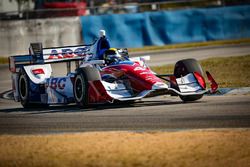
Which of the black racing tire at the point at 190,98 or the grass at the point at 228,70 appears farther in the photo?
the grass at the point at 228,70

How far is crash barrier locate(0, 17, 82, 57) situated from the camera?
33.2 meters

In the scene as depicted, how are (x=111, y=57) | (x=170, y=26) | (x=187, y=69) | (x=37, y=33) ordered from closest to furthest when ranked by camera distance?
(x=187, y=69), (x=111, y=57), (x=37, y=33), (x=170, y=26)

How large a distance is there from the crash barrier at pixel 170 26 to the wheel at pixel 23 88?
15834mm

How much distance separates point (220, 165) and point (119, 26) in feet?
83.3

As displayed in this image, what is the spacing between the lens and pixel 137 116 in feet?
47.6

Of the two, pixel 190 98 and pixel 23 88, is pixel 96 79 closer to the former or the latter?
pixel 190 98

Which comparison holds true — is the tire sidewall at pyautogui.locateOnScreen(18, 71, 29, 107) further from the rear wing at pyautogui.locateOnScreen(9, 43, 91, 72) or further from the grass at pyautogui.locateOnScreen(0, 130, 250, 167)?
the grass at pyautogui.locateOnScreen(0, 130, 250, 167)

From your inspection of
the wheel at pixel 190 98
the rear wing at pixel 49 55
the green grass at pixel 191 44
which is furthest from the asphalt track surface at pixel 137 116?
the green grass at pixel 191 44

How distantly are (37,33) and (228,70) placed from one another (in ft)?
39.9

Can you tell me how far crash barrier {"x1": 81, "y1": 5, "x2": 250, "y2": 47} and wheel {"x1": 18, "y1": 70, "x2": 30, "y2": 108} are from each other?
51.9 ft

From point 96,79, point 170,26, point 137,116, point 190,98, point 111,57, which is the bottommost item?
point 170,26

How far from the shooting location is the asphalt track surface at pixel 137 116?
13.2 meters

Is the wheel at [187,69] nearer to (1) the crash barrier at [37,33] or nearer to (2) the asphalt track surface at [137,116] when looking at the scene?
(2) the asphalt track surface at [137,116]

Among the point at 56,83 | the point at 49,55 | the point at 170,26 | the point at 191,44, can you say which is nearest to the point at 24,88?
the point at 49,55
